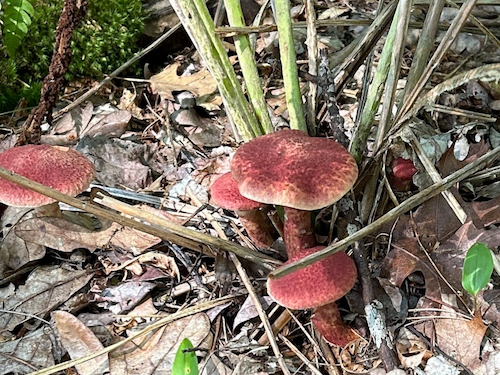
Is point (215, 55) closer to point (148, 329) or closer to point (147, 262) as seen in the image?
point (147, 262)

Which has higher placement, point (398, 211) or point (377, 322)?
point (398, 211)

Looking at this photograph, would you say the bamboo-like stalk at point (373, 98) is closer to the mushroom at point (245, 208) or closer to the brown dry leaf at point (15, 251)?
the mushroom at point (245, 208)

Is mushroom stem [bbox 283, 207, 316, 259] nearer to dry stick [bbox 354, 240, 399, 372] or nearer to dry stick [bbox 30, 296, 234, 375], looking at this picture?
dry stick [bbox 354, 240, 399, 372]

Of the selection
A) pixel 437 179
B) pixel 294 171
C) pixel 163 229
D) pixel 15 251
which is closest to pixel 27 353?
pixel 15 251

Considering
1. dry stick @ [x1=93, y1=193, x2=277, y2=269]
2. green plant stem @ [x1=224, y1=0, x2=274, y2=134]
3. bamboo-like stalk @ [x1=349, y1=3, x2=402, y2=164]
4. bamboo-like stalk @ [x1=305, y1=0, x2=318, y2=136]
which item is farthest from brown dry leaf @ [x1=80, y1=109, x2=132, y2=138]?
bamboo-like stalk @ [x1=349, y1=3, x2=402, y2=164]

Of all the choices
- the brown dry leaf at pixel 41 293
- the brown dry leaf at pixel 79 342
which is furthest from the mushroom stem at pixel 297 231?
the brown dry leaf at pixel 41 293
